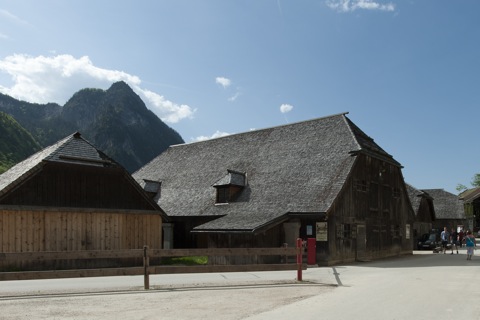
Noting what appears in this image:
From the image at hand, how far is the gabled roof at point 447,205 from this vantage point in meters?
56.6

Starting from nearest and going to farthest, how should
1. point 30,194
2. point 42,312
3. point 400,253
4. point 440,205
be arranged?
point 42,312 < point 30,194 < point 400,253 < point 440,205

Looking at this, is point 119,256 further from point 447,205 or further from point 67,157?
point 447,205

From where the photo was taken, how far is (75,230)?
2272 cm

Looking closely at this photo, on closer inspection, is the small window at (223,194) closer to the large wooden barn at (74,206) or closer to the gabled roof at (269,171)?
the gabled roof at (269,171)

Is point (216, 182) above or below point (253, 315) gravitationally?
above

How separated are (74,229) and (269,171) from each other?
489 inches

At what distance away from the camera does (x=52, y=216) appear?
72.5 ft

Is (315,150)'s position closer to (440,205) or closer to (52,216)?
(52,216)

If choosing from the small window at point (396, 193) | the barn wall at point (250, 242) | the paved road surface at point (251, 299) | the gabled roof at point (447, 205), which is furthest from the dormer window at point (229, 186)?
the gabled roof at point (447, 205)

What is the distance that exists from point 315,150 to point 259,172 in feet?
12.7

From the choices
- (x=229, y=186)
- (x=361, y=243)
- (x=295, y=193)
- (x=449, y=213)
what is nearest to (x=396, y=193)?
(x=361, y=243)

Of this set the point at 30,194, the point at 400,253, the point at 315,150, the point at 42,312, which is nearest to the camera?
the point at 42,312

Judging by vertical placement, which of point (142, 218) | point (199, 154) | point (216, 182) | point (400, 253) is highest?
point (199, 154)

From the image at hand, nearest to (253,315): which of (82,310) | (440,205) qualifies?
(82,310)
